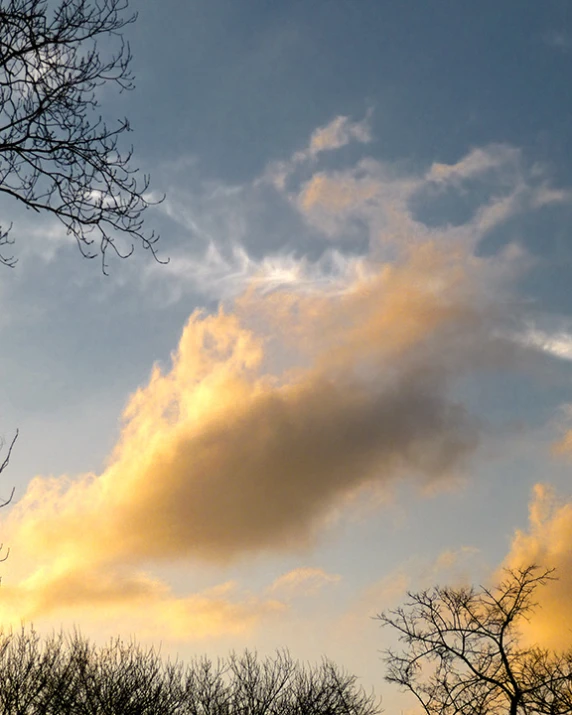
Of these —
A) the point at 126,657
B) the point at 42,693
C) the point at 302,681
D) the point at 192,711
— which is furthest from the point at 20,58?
the point at 302,681

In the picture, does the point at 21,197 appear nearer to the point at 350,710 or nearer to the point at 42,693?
the point at 42,693

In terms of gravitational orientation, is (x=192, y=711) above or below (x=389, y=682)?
above

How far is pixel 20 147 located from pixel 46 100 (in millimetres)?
578

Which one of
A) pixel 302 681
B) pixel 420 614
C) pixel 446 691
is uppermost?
pixel 302 681

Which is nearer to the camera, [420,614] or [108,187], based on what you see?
[108,187]

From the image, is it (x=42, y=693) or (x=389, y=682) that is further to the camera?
(x=42, y=693)

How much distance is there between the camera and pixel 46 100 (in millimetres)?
8281

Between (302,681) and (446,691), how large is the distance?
737 inches

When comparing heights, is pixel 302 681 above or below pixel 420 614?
above

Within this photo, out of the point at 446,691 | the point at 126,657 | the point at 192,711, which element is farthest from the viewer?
the point at 192,711

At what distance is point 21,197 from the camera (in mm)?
8344

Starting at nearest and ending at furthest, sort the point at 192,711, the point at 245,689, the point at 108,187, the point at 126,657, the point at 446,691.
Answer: the point at 108,187 → the point at 446,691 → the point at 126,657 → the point at 192,711 → the point at 245,689

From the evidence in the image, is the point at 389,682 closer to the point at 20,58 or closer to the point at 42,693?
the point at 42,693

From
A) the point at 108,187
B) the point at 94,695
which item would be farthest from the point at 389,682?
the point at 108,187
